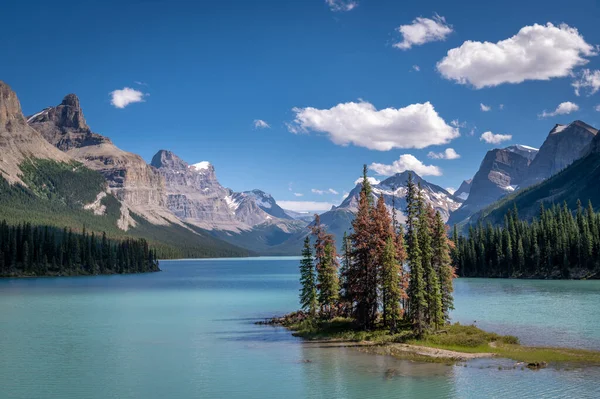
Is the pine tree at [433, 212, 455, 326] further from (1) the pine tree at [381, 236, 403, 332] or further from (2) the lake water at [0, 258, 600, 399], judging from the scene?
(2) the lake water at [0, 258, 600, 399]

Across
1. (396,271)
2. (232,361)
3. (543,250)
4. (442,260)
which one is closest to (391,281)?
(396,271)

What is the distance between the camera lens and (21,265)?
19075cm

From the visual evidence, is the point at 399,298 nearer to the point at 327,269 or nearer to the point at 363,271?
the point at 363,271

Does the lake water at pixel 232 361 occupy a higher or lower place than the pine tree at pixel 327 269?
lower

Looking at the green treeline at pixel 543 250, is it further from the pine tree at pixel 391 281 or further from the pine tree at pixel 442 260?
the pine tree at pixel 391 281

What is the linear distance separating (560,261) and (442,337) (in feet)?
436

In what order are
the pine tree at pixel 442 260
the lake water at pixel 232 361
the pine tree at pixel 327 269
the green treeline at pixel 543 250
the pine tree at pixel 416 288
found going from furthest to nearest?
the green treeline at pixel 543 250
the pine tree at pixel 327 269
the pine tree at pixel 442 260
the pine tree at pixel 416 288
the lake water at pixel 232 361

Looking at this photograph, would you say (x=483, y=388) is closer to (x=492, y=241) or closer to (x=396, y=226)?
(x=396, y=226)

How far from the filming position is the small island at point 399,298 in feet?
165

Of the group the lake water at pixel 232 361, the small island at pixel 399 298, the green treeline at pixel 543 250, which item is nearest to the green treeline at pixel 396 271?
Answer: the small island at pixel 399 298

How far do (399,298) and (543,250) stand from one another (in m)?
140

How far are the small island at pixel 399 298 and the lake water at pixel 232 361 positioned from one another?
4009mm

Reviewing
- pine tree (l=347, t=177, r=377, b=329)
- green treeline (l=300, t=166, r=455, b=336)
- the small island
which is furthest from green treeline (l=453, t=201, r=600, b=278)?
pine tree (l=347, t=177, r=377, b=329)

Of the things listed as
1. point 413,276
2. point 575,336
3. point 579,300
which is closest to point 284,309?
point 413,276
